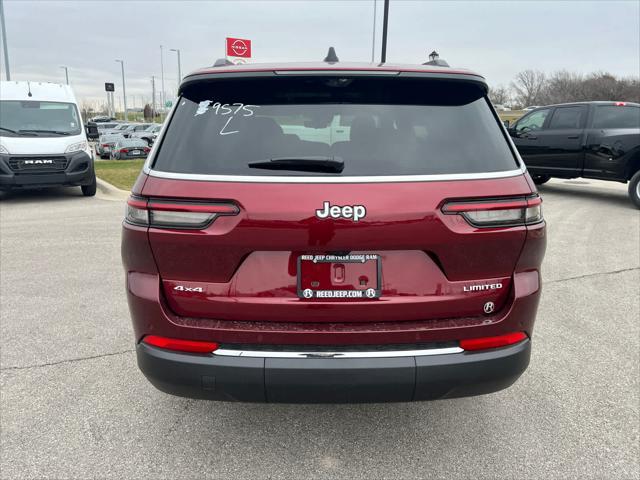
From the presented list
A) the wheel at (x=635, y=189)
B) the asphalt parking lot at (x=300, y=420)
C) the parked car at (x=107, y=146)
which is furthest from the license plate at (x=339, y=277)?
the parked car at (x=107, y=146)

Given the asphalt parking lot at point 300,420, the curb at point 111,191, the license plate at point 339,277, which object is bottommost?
the curb at point 111,191

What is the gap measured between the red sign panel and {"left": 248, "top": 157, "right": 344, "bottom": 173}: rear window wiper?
1187cm

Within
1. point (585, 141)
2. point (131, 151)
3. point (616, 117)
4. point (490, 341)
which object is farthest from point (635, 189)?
point (131, 151)

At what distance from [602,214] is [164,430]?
29.5ft

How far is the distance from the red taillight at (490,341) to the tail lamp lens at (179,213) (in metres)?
1.13

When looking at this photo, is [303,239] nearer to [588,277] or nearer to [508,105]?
[588,277]

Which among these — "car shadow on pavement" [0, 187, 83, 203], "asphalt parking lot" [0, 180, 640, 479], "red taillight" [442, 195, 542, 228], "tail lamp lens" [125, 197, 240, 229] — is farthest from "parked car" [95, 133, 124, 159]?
"red taillight" [442, 195, 542, 228]

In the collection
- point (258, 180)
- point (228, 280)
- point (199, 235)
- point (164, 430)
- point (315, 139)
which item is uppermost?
point (315, 139)

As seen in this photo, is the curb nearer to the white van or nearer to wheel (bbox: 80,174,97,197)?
wheel (bbox: 80,174,97,197)

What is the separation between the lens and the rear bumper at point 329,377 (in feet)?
6.75

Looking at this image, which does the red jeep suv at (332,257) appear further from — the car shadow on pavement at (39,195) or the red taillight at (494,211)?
the car shadow on pavement at (39,195)

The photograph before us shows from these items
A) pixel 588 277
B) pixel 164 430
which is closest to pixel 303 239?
pixel 164 430

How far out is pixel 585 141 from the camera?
1038 centimetres

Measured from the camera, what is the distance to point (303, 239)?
2.03 metres
